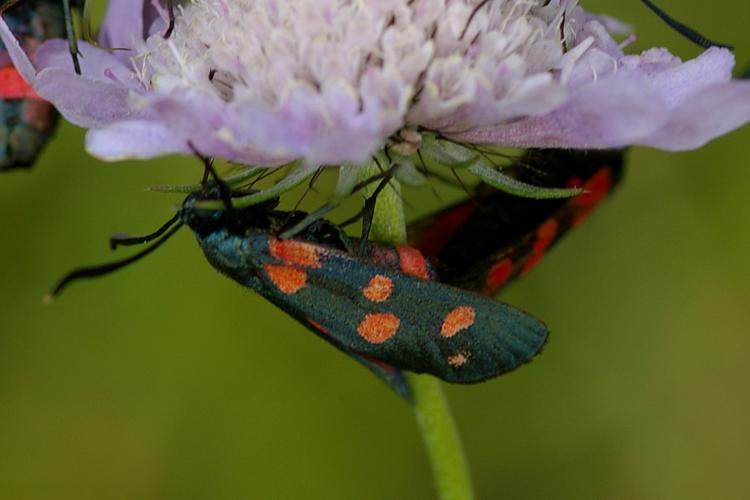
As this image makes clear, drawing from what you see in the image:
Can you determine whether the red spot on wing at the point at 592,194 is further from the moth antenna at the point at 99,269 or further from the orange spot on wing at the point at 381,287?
the moth antenna at the point at 99,269

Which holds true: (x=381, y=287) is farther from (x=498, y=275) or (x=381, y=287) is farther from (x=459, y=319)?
(x=498, y=275)

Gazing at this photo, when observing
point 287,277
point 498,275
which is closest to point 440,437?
point 498,275

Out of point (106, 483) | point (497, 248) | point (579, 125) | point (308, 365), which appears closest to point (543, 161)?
point (497, 248)

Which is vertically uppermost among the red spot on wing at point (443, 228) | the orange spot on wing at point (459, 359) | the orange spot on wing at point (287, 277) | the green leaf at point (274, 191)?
the green leaf at point (274, 191)

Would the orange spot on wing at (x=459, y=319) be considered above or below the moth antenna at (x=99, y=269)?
above

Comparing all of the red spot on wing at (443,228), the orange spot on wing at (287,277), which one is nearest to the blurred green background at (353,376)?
the red spot on wing at (443,228)

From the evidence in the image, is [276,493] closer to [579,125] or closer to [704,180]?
[704,180]
